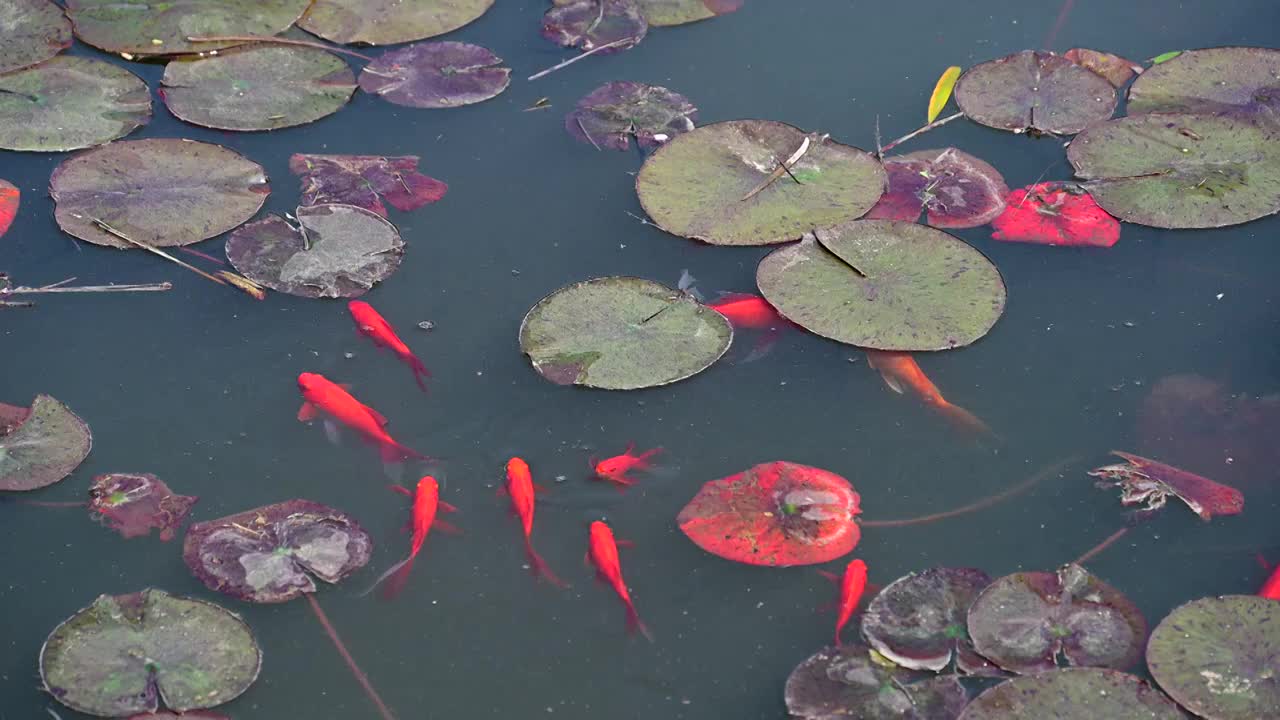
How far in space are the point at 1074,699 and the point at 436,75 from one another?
378 centimetres

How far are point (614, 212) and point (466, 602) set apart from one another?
1840 mm

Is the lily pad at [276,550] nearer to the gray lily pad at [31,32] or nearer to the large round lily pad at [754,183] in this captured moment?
the large round lily pad at [754,183]

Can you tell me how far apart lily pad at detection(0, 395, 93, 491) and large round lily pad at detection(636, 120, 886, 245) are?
2.26 meters

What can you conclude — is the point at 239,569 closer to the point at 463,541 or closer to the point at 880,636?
the point at 463,541

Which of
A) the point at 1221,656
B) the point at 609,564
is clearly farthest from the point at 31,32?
the point at 1221,656

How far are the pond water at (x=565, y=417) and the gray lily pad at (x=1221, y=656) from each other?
0.15 meters

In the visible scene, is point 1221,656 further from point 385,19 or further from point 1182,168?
point 385,19

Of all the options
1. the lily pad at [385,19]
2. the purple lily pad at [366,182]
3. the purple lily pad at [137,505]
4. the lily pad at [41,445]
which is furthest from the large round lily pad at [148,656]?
the lily pad at [385,19]

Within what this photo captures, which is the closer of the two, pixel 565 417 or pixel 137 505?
pixel 137 505

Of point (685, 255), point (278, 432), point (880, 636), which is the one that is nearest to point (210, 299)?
point (278, 432)

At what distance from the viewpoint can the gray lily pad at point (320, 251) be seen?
4.45 meters

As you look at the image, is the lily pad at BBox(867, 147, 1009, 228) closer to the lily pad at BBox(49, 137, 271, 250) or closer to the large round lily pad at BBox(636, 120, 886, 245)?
the large round lily pad at BBox(636, 120, 886, 245)

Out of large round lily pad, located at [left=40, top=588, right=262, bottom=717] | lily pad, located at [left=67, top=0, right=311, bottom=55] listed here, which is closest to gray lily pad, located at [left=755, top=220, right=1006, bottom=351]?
large round lily pad, located at [left=40, top=588, right=262, bottom=717]

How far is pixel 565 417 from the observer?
4.04 meters
